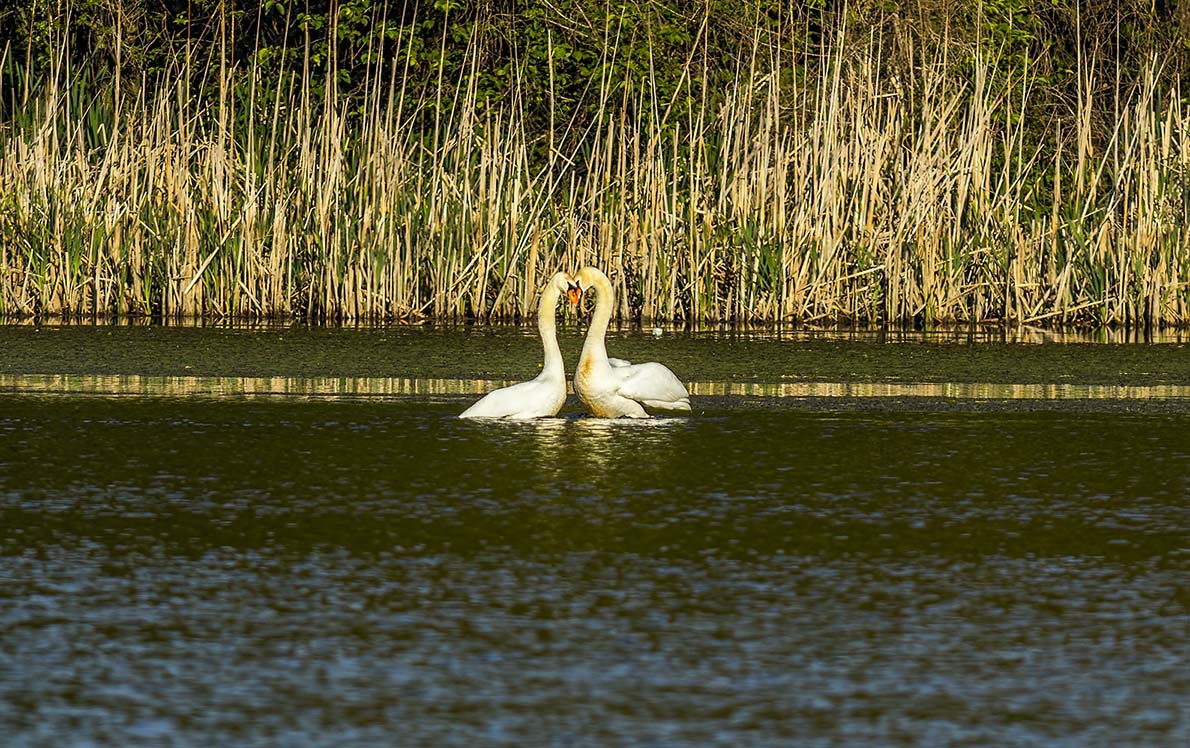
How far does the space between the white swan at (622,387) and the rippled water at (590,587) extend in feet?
2.02

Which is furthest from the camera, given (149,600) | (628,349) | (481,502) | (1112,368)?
(628,349)

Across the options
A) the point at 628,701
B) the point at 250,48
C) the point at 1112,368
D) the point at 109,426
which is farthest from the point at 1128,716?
the point at 250,48

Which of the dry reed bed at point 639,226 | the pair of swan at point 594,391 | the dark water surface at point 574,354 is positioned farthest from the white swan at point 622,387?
the dry reed bed at point 639,226

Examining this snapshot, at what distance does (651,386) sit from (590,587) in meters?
3.95

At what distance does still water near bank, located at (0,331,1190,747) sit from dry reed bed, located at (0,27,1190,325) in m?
5.47

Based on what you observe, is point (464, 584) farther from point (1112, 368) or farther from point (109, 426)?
point (1112, 368)

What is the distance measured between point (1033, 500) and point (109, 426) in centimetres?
380

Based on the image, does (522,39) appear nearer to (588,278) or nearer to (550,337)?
(588,278)

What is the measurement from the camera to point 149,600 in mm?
5059

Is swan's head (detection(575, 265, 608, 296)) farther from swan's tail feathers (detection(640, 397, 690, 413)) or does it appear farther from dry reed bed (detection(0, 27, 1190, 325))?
→ dry reed bed (detection(0, 27, 1190, 325))

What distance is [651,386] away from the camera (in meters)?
9.15

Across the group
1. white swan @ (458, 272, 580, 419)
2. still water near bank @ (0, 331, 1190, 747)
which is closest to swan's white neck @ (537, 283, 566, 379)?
white swan @ (458, 272, 580, 419)

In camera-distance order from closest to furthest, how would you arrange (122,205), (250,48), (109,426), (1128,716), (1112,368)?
(1128,716), (109,426), (1112,368), (122,205), (250,48)

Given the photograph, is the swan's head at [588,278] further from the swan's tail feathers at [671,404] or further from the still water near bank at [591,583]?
the still water near bank at [591,583]
